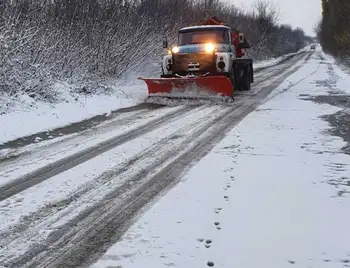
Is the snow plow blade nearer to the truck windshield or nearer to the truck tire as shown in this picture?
the truck windshield

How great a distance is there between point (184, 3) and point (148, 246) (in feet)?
80.1

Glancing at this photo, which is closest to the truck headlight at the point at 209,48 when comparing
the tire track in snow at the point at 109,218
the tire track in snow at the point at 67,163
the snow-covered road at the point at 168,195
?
the tire track in snow at the point at 67,163

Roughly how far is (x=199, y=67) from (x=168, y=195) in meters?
8.98

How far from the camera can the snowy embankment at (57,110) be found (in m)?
8.05

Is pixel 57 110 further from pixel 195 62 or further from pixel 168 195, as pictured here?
pixel 168 195

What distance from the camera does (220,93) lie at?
39.2ft

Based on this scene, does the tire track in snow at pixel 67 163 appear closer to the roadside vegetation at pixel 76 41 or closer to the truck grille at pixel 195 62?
the roadside vegetation at pixel 76 41

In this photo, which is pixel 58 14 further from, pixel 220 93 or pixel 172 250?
pixel 172 250

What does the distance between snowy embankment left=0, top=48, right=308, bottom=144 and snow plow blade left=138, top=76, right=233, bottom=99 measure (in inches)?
25.3

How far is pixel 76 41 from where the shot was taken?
43.3 feet

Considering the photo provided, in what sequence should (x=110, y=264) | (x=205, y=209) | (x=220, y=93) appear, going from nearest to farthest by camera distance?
(x=110, y=264), (x=205, y=209), (x=220, y=93)

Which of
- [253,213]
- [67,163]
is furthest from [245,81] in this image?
[253,213]

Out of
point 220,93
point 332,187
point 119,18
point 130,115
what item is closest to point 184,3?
point 119,18

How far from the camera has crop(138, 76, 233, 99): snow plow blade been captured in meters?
11.9
